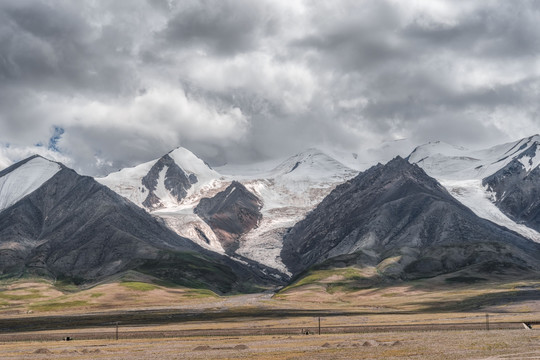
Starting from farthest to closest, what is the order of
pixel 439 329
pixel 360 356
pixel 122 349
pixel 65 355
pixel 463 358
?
pixel 439 329 < pixel 122 349 < pixel 65 355 < pixel 360 356 < pixel 463 358

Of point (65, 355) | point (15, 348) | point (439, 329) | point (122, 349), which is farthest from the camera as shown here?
A: point (439, 329)

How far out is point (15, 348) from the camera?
109938mm

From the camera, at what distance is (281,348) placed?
317 ft

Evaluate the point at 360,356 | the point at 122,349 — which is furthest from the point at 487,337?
the point at 122,349

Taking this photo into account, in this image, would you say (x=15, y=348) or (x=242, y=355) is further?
(x=15, y=348)

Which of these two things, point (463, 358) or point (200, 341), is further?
point (200, 341)

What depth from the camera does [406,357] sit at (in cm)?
7894

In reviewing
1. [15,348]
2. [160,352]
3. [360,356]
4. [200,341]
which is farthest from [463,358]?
[15,348]

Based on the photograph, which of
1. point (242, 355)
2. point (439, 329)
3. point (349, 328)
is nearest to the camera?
point (242, 355)

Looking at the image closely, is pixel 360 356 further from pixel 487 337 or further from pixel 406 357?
pixel 487 337

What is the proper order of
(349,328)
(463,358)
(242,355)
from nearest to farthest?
(463,358), (242,355), (349,328)

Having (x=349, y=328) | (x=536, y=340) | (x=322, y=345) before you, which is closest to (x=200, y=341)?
(x=322, y=345)

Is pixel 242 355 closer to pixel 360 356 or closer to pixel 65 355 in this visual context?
pixel 360 356

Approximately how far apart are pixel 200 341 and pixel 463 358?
55.2 m
